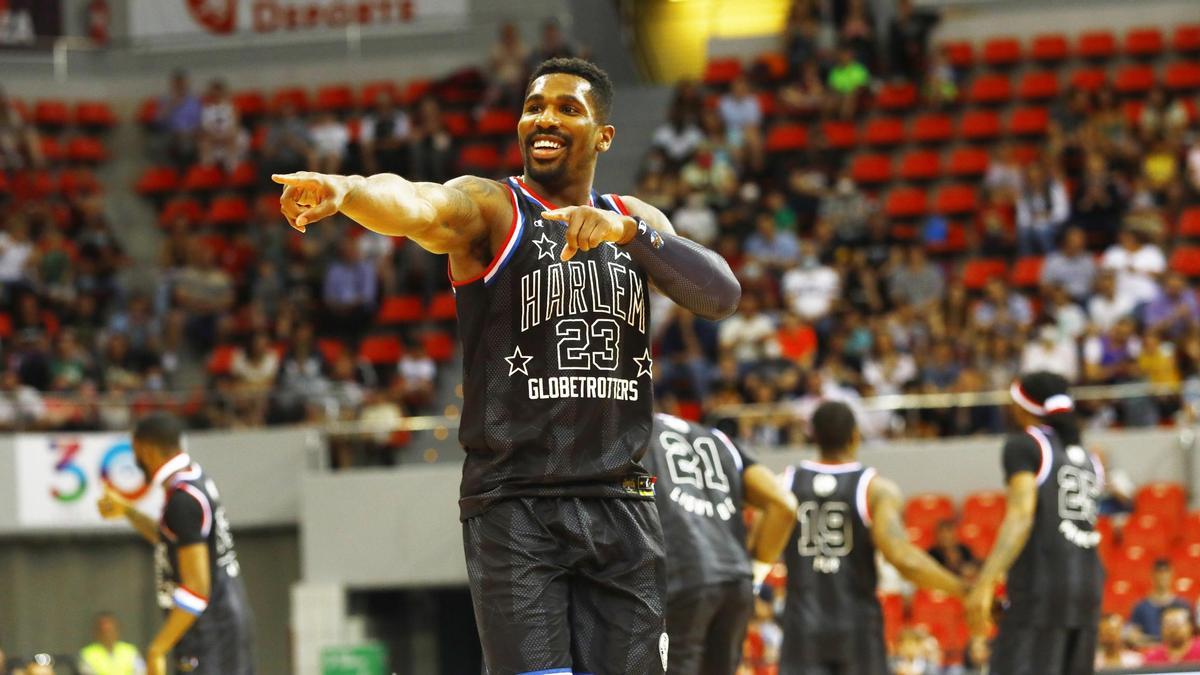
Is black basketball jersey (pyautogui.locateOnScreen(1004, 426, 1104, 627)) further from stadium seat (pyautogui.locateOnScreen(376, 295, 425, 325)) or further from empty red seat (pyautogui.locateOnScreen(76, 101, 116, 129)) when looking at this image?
empty red seat (pyautogui.locateOnScreen(76, 101, 116, 129))

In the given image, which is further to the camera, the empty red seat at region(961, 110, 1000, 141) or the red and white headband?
the empty red seat at region(961, 110, 1000, 141)

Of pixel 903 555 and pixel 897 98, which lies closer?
pixel 903 555

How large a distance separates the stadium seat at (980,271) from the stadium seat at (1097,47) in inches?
149

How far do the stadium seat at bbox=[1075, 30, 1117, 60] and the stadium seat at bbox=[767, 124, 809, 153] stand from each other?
330cm

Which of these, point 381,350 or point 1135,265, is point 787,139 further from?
point 381,350

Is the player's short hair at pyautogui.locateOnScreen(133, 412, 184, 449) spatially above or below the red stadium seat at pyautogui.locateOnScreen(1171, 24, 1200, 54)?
below

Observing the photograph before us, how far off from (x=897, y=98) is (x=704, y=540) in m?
13.7

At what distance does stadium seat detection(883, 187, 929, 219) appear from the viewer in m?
18.7

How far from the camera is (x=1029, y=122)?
752 inches

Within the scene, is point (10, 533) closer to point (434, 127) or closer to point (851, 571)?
point (434, 127)

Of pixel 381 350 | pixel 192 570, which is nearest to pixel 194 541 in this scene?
pixel 192 570

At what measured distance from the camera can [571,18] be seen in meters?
23.0

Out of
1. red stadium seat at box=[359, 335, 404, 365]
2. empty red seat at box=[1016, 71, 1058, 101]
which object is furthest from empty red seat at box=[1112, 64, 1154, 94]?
red stadium seat at box=[359, 335, 404, 365]

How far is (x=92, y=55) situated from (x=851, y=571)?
18.4m
